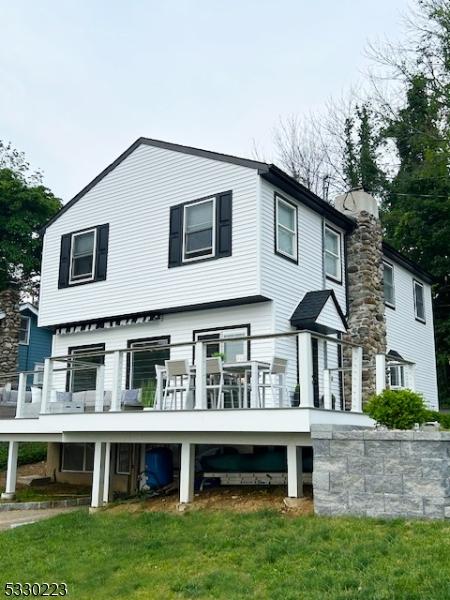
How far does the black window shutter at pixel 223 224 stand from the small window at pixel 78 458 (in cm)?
599

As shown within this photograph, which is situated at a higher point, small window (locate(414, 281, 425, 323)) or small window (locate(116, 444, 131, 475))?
small window (locate(414, 281, 425, 323))

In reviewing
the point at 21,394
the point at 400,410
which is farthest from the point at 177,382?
the point at 400,410

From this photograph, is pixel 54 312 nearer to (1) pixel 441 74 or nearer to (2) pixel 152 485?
(2) pixel 152 485

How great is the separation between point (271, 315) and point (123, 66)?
26.2 ft

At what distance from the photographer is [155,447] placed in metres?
12.1

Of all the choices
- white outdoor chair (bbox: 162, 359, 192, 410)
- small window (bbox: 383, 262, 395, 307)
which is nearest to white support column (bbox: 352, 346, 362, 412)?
white outdoor chair (bbox: 162, 359, 192, 410)

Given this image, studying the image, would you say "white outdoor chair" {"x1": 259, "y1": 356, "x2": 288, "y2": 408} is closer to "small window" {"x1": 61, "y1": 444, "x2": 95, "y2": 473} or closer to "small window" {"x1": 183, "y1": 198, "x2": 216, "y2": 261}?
"small window" {"x1": 183, "y1": 198, "x2": 216, "y2": 261}

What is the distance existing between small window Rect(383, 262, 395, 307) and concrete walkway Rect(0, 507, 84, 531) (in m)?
9.89

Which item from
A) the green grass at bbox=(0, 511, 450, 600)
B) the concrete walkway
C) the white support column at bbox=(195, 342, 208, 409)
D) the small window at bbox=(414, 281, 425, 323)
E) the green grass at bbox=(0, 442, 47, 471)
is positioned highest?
the small window at bbox=(414, 281, 425, 323)

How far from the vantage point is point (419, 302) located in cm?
1888

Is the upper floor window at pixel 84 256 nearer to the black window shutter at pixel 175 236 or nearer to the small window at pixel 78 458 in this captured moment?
the black window shutter at pixel 175 236

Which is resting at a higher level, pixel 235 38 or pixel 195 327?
pixel 235 38

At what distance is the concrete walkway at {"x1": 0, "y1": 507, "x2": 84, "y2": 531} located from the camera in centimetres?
998

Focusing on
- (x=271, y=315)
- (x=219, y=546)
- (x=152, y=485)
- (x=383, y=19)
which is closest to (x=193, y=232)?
(x=271, y=315)
